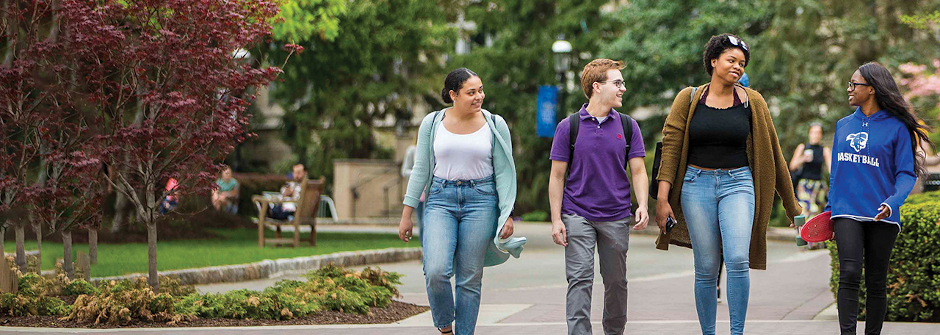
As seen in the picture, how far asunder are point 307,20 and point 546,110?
423 inches

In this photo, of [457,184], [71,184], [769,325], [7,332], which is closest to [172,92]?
[71,184]

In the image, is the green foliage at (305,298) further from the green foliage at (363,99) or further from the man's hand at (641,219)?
the green foliage at (363,99)

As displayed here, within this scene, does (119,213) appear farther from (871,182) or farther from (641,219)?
(871,182)

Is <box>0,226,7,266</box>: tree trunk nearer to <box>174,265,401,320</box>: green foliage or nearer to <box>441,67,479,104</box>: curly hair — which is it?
<box>174,265,401,320</box>: green foliage

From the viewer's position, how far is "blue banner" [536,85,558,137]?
88.1 ft

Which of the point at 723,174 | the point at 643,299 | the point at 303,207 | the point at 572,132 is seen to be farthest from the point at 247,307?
the point at 303,207

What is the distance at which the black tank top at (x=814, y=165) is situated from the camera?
52.3ft

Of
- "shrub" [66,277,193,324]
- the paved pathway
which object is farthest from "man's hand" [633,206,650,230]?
"shrub" [66,277,193,324]

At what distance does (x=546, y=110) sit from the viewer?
88.4 ft

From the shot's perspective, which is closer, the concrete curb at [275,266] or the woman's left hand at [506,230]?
the woman's left hand at [506,230]

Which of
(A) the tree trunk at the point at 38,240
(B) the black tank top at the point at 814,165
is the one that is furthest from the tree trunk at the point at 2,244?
(B) the black tank top at the point at 814,165

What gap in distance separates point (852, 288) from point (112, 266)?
25.1 feet

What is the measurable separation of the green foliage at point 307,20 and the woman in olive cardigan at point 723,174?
1028cm

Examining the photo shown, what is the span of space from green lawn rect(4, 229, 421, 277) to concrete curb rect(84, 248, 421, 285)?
1.03ft
